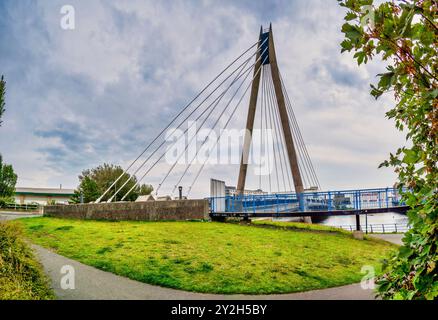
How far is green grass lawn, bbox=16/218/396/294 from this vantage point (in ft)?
23.3

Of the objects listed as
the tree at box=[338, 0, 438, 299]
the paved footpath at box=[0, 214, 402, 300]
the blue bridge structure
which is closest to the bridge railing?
the blue bridge structure

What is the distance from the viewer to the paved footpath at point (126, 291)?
19.2ft

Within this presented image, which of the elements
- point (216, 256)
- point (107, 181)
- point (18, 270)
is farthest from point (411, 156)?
point (107, 181)

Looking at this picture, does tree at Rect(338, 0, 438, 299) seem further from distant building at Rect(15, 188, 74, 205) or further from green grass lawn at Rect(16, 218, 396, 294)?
distant building at Rect(15, 188, 74, 205)

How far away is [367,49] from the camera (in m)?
1.64

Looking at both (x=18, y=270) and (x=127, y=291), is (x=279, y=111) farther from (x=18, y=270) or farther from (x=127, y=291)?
(x=18, y=270)

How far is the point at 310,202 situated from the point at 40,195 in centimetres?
5748

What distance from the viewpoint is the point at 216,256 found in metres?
9.22

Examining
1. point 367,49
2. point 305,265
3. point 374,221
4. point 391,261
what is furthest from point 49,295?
point 374,221

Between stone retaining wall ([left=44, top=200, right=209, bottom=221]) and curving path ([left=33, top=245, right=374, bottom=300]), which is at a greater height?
stone retaining wall ([left=44, top=200, right=209, bottom=221])

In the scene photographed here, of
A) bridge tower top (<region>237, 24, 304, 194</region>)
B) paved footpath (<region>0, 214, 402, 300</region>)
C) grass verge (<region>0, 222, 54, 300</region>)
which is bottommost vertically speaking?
paved footpath (<region>0, 214, 402, 300</region>)

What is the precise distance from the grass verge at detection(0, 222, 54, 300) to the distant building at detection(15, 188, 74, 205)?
54362 mm

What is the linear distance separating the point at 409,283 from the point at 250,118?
63.2ft
